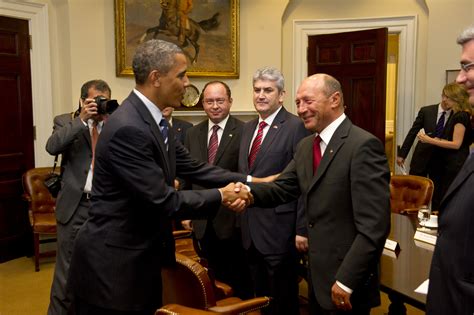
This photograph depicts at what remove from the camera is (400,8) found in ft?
21.1

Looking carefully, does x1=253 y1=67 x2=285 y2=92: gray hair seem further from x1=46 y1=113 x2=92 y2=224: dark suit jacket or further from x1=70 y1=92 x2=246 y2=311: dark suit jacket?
x1=70 y1=92 x2=246 y2=311: dark suit jacket

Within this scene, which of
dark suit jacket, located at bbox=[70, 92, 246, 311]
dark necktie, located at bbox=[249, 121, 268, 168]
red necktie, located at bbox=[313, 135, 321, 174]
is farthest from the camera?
dark necktie, located at bbox=[249, 121, 268, 168]

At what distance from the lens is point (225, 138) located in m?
3.62

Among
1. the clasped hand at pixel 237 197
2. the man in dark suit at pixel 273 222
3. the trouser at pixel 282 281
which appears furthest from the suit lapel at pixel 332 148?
the trouser at pixel 282 281

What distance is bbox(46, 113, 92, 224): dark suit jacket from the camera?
122 inches

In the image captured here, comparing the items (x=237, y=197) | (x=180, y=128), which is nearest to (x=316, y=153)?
(x=237, y=197)

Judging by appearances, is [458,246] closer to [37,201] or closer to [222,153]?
[222,153]

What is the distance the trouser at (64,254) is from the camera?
313 cm

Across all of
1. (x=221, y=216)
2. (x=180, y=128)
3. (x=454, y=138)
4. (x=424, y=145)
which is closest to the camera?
(x=221, y=216)

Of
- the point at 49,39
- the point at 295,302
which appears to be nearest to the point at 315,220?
the point at 295,302

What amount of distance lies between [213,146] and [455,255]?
2263mm

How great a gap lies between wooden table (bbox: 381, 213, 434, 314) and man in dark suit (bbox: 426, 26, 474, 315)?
15.7 inches

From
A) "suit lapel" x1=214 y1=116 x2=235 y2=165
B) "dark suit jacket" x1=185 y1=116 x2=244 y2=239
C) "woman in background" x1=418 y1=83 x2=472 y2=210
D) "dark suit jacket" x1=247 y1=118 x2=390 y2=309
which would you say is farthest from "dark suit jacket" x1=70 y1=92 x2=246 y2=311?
"woman in background" x1=418 y1=83 x2=472 y2=210

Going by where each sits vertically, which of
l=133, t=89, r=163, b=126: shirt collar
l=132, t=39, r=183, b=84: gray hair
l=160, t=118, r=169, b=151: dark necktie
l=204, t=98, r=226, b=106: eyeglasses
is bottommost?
l=160, t=118, r=169, b=151: dark necktie
